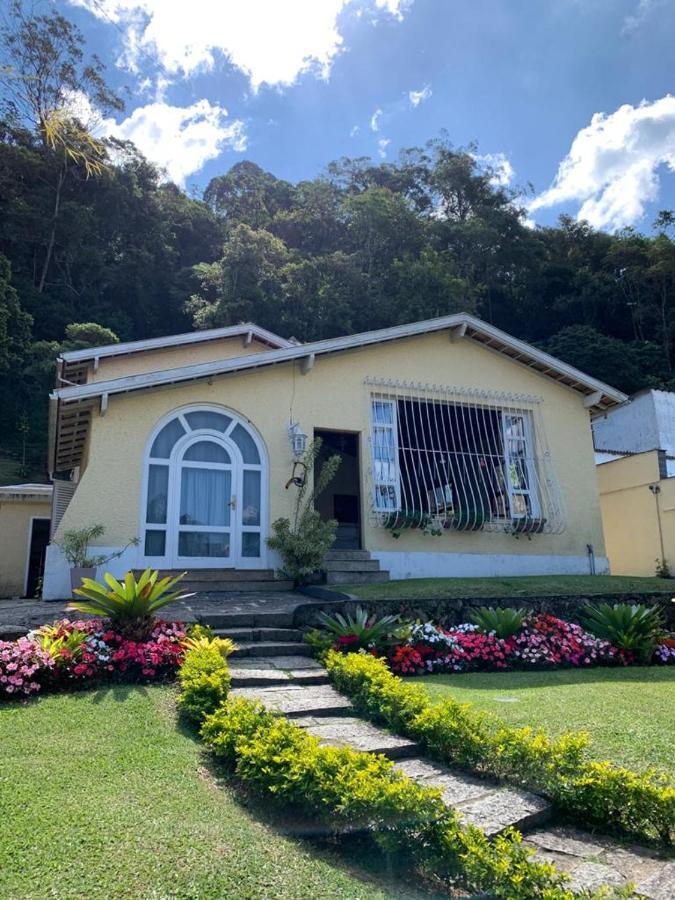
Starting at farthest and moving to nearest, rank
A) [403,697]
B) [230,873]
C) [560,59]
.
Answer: [560,59]
[403,697]
[230,873]

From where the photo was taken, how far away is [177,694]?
5453mm

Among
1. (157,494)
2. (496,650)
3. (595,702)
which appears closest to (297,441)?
(157,494)

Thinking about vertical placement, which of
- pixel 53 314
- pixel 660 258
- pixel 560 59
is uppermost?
pixel 660 258

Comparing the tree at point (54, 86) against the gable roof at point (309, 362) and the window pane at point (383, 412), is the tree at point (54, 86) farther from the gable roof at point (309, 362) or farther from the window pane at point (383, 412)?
the window pane at point (383, 412)

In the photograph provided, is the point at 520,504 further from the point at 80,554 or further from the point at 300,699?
the point at 300,699

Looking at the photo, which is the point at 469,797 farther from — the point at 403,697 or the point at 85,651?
the point at 85,651

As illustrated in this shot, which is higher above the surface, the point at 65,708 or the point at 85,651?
the point at 85,651

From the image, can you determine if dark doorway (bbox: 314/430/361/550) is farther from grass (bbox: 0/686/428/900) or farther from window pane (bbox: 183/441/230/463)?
grass (bbox: 0/686/428/900)

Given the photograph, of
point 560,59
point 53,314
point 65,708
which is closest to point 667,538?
point 560,59

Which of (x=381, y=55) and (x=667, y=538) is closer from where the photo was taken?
(x=381, y=55)

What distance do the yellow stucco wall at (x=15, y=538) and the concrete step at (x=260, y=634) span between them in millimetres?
10917

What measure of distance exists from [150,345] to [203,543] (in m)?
6.39

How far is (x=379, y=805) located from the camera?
3.10m

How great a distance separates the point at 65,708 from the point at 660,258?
3769 cm
